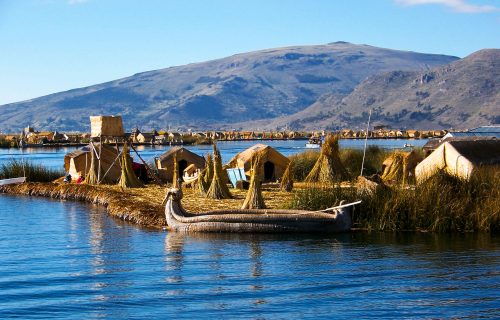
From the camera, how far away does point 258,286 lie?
43.8ft

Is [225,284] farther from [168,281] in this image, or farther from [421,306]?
[421,306]

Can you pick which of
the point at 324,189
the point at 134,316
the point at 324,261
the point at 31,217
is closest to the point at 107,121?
the point at 31,217

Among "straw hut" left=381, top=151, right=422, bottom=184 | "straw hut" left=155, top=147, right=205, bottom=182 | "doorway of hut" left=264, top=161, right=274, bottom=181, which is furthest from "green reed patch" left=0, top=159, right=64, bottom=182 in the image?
"straw hut" left=381, top=151, right=422, bottom=184

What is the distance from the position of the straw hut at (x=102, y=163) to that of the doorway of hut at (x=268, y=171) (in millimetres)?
4799

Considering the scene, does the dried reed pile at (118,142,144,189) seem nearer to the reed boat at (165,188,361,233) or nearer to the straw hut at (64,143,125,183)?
the straw hut at (64,143,125,183)

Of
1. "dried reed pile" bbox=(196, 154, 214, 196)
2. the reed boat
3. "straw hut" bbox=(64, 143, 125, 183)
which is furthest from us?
"straw hut" bbox=(64, 143, 125, 183)

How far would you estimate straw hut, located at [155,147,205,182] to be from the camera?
2994cm

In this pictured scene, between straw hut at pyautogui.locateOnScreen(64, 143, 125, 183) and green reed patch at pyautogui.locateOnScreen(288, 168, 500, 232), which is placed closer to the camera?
green reed patch at pyautogui.locateOnScreen(288, 168, 500, 232)

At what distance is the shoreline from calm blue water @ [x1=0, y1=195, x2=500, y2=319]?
39.6 inches

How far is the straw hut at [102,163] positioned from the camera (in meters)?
29.6

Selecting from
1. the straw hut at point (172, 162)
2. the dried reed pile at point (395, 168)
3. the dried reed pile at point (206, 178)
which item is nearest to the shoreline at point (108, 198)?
the dried reed pile at point (206, 178)

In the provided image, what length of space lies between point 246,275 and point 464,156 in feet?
32.7

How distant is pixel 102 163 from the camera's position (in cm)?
2978

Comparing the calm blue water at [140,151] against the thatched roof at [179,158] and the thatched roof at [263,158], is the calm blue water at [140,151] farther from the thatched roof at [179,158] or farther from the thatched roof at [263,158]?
the thatched roof at [263,158]
